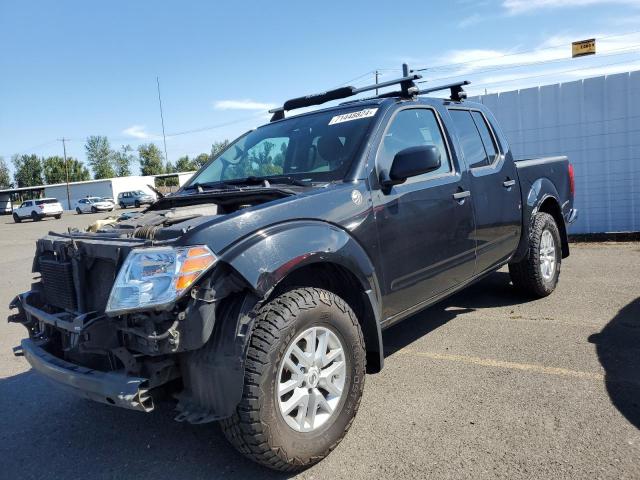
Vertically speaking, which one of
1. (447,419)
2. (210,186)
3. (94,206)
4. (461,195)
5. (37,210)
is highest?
(210,186)

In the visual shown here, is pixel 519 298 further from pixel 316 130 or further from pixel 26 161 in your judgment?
pixel 26 161

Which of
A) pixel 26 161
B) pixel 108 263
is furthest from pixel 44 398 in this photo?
pixel 26 161

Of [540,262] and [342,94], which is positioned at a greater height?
[342,94]

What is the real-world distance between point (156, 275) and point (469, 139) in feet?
10.4

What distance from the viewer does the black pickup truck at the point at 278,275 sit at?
243 cm

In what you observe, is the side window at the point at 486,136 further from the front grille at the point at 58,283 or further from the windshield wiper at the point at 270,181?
the front grille at the point at 58,283

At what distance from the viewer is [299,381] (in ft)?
8.89

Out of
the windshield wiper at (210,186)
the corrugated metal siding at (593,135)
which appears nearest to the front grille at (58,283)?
the windshield wiper at (210,186)

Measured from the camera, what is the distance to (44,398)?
4.00 metres

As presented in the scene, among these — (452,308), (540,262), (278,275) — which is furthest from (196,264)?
(540,262)

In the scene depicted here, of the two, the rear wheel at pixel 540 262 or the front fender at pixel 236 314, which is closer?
the front fender at pixel 236 314

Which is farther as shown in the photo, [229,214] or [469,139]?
[469,139]

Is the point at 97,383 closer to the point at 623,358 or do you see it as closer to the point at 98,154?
the point at 623,358

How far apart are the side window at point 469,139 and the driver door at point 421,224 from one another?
293mm
